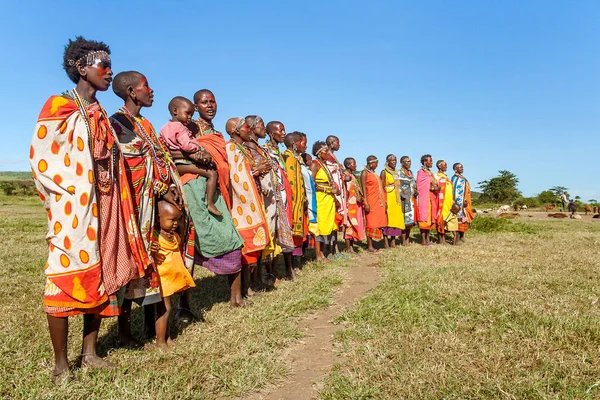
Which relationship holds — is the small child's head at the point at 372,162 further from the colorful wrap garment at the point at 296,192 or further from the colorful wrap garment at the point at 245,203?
the colorful wrap garment at the point at 245,203

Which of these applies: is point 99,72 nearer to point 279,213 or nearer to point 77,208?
point 77,208

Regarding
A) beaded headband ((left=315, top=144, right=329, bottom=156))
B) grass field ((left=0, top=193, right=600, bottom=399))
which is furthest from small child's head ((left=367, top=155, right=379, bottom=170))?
grass field ((left=0, top=193, right=600, bottom=399))

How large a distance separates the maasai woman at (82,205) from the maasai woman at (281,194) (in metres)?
2.93

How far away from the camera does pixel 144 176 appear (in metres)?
3.50

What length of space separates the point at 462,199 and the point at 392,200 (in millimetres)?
2356

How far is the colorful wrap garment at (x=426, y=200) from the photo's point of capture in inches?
445

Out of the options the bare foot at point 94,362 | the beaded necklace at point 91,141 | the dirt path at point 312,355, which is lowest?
the dirt path at point 312,355

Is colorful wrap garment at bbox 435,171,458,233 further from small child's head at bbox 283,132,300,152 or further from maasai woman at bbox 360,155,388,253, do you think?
small child's head at bbox 283,132,300,152

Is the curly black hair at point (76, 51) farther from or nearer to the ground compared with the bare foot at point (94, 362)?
farther from the ground

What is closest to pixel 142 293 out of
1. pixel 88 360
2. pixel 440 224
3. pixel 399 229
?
pixel 88 360

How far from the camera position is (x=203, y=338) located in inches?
152

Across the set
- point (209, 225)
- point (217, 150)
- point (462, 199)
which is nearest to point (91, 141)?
point (209, 225)

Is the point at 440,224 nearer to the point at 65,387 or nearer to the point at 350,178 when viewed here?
the point at 350,178

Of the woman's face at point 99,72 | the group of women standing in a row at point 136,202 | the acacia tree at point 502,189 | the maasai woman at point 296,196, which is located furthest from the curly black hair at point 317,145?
the acacia tree at point 502,189
